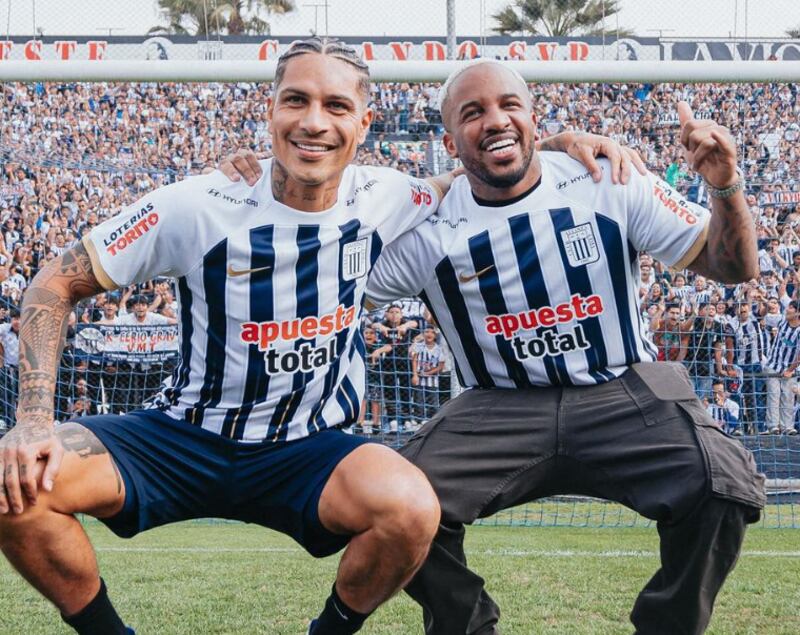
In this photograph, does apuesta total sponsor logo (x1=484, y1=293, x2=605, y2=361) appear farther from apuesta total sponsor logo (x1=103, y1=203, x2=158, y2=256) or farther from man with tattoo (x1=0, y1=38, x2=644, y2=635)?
apuesta total sponsor logo (x1=103, y1=203, x2=158, y2=256)

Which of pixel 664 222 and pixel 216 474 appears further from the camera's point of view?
pixel 664 222

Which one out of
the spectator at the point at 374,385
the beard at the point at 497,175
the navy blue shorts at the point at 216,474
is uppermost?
the beard at the point at 497,175

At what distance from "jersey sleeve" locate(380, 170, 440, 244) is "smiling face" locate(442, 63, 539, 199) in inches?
7.8

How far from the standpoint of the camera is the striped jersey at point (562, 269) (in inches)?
146

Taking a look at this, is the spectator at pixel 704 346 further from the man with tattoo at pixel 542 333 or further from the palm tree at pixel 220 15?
the palm tree at pixel 220 15

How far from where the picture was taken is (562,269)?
3.72 metres

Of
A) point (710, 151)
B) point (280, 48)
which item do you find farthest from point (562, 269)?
point (280, 48)

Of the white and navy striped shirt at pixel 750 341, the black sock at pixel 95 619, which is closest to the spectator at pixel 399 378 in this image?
the white and navy striped shirt at pixel 750 341

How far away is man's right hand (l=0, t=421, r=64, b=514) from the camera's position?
298cm

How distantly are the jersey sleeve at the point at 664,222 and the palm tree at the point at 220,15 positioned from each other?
21.4 m

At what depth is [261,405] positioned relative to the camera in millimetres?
3469

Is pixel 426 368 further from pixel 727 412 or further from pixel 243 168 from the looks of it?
pixel 243 168

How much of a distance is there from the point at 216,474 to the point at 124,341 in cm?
514

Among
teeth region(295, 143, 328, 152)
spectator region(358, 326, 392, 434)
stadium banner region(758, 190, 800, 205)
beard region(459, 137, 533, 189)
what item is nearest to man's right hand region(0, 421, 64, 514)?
teeth region(295, 143, 328, 152)
